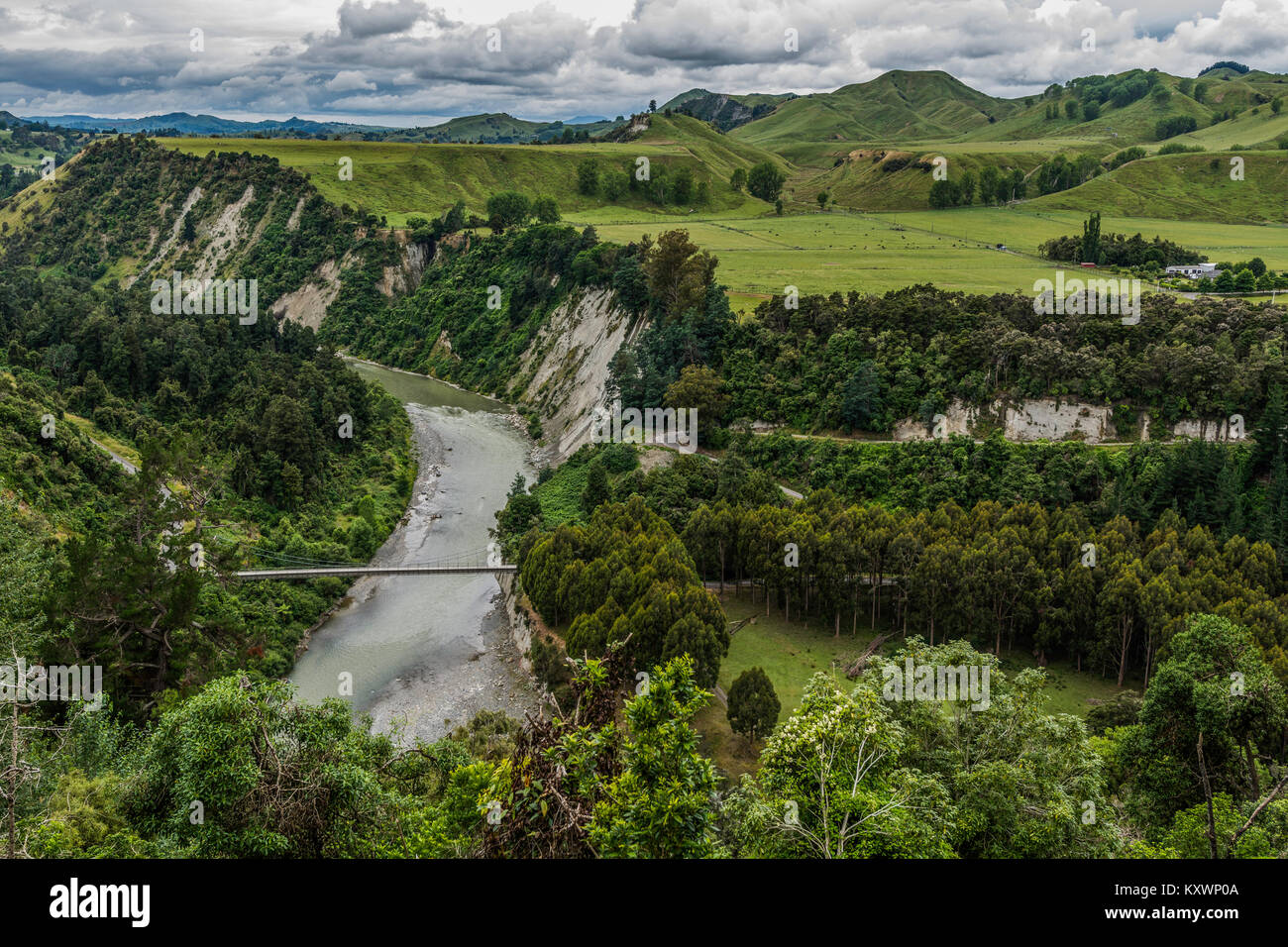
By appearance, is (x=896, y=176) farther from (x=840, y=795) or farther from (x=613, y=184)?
(x=840, y=795)

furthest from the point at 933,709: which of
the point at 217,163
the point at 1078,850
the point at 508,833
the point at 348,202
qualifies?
the point at 217,163

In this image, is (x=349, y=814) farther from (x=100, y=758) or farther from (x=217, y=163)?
(x=217, y=163)

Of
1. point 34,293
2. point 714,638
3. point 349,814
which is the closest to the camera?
point 349,814

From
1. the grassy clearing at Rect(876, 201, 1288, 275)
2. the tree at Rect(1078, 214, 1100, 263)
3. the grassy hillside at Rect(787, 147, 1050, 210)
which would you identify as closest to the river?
the tree at Rect(1078, 214, 1100, 263)

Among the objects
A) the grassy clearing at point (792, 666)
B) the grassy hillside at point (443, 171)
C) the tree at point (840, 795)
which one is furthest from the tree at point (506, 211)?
the tree at point (840, 795)

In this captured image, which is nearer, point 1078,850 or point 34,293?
point 1078,850

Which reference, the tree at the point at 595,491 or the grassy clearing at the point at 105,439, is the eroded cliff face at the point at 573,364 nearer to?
the tree at the point at 595,491
